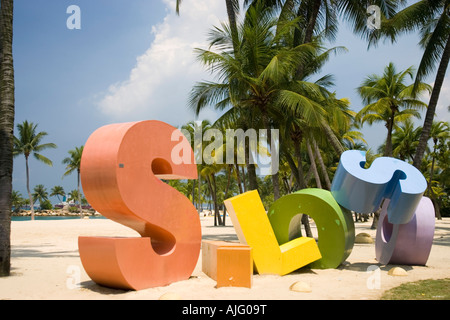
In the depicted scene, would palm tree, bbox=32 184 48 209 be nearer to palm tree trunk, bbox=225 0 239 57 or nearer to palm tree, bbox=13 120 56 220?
palm tree, bbox=13 120 56 220

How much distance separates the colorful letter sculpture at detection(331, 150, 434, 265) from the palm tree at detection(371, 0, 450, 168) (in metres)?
7.33

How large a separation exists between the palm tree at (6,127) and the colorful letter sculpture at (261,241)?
201 inches

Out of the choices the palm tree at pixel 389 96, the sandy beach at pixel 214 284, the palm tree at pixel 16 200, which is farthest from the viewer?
the palm tree at pixel 16 200

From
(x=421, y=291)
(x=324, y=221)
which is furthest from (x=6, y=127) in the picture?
(x=421, y=291)

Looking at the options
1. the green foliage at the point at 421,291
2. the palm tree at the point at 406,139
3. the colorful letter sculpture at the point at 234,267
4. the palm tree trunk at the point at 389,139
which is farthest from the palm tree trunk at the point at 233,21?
the palm tree at the point at 406,139

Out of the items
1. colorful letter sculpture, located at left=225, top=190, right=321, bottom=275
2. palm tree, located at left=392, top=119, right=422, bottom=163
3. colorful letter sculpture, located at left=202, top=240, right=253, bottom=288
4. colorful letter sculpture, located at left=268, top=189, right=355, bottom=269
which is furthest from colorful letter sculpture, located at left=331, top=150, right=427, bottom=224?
palm tree, located at left=392, top=119, right=422, bottom=163

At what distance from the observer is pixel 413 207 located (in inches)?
382

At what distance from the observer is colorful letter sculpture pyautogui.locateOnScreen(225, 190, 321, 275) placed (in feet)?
30.1

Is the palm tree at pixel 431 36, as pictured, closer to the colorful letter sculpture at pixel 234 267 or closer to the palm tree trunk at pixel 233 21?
the palm tree trunk at pixel 233 21

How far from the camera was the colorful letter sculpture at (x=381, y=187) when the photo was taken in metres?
9.55

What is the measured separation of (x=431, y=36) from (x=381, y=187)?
1143 cm
